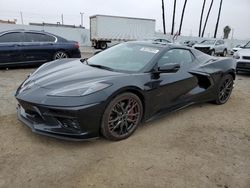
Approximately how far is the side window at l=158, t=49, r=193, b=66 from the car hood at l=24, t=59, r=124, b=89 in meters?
0.94

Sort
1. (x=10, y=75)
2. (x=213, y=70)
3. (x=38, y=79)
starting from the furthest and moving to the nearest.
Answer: (x=10, y=75) < (x=213, y=70) < (x=38, y=79)

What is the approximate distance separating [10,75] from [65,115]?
17.6 ft

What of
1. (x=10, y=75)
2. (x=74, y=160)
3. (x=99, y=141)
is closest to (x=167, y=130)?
(x=99, y=141)

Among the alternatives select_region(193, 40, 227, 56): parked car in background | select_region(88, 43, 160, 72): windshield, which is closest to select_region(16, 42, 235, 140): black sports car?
select_region(88, 43, 160, 72): windshield

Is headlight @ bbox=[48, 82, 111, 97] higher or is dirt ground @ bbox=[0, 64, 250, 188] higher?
headlight @ bbox=[48, 82, 111, 97]

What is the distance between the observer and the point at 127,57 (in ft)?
14.3

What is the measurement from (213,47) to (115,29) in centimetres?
937

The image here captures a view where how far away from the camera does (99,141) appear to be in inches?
141

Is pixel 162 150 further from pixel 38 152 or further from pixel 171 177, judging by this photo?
pixel 38 152

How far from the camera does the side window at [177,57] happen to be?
4.26 m

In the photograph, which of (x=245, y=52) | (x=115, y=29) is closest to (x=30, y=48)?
(x=245, y=52)

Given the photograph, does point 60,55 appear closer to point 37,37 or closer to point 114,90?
point 37,37

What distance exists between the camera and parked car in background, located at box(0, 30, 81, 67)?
836 cm

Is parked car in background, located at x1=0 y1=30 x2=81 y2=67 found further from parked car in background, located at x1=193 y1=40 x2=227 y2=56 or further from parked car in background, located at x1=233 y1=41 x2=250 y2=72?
parked car in background, located at x1=193 y1=40 x2=227 y2=56
